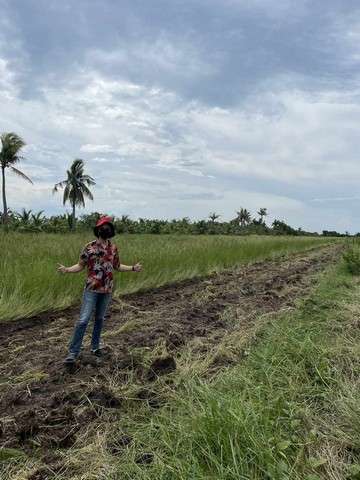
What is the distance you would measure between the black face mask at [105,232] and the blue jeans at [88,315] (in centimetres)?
59

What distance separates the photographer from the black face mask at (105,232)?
185 inches

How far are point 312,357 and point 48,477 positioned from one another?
235 centimetres

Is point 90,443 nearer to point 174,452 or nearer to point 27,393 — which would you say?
point 174,452

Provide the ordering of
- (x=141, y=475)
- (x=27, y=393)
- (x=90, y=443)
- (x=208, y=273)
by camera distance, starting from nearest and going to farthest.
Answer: (x=141, y=475) → (x=90, y=443) → (x=27, y=393) → (x=208, y=273)

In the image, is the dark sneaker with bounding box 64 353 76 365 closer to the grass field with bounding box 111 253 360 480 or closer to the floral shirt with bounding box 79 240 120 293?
the floral shirt with bounding box 79 240 120 293

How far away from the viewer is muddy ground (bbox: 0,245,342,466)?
3.27m

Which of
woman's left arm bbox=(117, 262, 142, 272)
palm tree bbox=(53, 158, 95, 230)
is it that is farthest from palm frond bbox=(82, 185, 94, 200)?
woman's left arm bbox=(117, 262, 142, 272)

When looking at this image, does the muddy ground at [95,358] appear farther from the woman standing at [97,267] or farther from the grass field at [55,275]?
the woman standing at [97,267]

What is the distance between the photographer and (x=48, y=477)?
103 inches

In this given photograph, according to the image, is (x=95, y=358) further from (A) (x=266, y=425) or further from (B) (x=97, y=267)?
(A) (x=266, y=425)

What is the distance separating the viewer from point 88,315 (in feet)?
15.4

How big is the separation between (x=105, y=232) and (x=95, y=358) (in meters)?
1.32

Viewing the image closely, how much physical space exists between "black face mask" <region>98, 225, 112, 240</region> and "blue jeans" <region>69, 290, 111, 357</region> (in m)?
0.59

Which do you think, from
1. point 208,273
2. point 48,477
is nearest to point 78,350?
point 48,477
